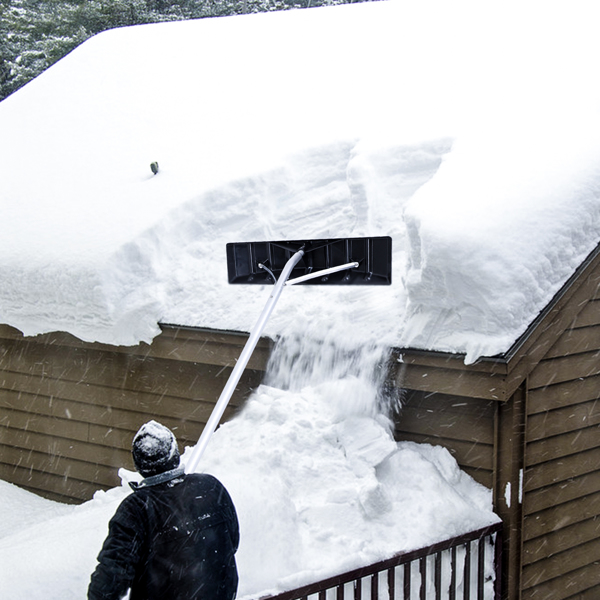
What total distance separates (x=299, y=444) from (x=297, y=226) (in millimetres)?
2209

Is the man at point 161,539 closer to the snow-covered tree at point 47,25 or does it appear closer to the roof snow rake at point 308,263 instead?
the roof snow rake at point 308,263

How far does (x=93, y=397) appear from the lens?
21.6ft

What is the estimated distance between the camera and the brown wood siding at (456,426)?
4.47 m

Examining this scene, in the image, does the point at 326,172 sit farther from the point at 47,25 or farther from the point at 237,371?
the point at 47,25

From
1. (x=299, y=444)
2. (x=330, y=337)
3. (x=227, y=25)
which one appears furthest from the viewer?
(x=227, y=25)

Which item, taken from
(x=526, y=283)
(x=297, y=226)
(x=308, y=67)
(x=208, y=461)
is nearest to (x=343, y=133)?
(x=297, y=226)

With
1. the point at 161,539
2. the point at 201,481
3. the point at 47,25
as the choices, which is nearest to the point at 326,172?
the point at 201,481

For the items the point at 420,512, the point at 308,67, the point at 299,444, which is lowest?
the point at 420,512

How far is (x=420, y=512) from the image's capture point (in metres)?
4.31

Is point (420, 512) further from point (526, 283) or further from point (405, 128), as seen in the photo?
point (405, 128)

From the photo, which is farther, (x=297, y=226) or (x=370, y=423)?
(x=297, y=226)

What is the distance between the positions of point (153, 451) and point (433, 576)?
237cm

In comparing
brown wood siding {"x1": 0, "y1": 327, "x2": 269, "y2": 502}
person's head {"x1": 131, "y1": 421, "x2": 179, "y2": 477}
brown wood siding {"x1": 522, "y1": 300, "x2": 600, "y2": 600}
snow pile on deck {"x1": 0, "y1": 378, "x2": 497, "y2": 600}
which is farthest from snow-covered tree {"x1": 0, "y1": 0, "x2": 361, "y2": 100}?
person's head {"x1": 131, "y1": 421, "x2": 179, "y2": 477}

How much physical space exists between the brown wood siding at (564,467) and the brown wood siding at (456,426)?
0.81 ft
